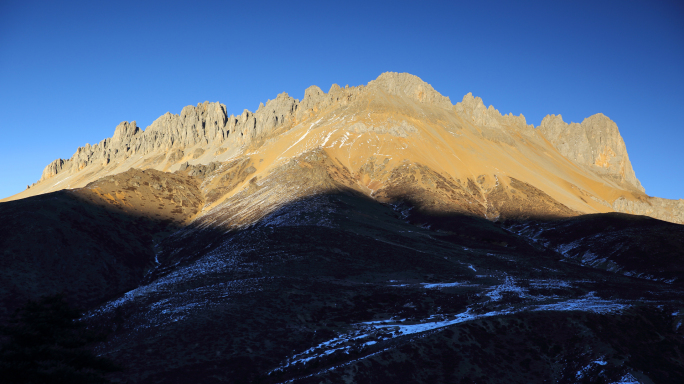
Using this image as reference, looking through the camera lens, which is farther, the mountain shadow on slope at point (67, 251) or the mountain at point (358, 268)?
the mountain shadow on slope at point (67, 251)

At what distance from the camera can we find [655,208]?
584ft

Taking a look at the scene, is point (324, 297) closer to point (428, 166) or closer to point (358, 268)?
point (358, 268)

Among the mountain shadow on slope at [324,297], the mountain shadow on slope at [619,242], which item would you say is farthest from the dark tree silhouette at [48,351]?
the mountain shadow on slope at [619,242]

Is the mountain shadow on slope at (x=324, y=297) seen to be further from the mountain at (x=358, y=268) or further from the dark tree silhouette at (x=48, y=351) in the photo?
the dark tree silhouette at (x=48, y=351)

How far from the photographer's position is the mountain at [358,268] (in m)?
33.6

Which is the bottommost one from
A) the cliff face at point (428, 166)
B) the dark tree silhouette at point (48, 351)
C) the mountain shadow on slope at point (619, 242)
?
the mountain shadow on slope at point (619, 242)

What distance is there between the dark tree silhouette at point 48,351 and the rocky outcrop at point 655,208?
620 feet

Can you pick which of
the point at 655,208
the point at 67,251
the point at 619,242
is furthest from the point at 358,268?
the point at 655,208

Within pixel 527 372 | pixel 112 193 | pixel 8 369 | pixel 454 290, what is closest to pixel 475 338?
pixel 527 372

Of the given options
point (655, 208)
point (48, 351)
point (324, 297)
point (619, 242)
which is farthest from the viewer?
point (655, 208)

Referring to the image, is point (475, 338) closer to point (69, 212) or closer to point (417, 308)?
point (417, 308)

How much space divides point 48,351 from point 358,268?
46282mm

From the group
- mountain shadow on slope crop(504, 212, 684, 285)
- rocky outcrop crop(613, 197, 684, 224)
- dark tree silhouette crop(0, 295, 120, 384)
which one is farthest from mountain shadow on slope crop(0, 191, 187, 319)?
rocky outcrop crop(613, 197, 684, 224)

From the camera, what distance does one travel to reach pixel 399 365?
1259 inches
